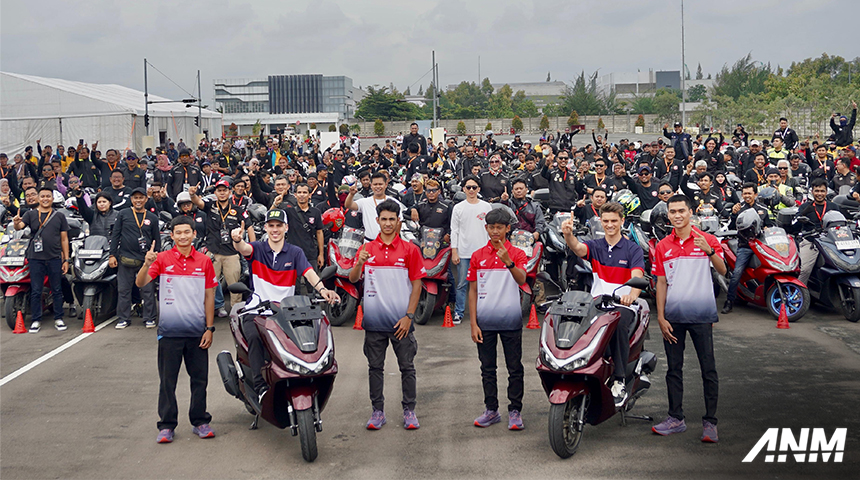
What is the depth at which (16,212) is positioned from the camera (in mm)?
12383

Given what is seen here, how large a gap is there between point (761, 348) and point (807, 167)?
30.6ft

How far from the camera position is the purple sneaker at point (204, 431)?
6.63 metres

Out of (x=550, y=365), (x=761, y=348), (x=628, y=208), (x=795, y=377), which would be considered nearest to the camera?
(x=550, y=365)

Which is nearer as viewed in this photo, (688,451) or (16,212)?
(688,451)

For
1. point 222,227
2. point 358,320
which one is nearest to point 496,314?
point 358,320

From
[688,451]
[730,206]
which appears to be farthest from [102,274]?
[730,206]

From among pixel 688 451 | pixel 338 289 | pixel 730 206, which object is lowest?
pixel 688 451

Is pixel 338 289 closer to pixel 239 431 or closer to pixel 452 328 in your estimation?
pixel 452 328

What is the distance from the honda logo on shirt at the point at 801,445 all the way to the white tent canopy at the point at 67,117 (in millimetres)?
34773

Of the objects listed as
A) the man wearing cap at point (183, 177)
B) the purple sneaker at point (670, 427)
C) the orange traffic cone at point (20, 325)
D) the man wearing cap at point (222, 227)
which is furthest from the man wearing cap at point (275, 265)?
the man wearing cap at point (183, 177)

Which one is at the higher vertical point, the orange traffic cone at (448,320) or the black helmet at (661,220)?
the black helmet at (661,220)

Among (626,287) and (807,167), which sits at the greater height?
(807,167)

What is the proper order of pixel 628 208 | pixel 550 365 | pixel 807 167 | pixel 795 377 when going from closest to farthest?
pixel 550 365 → pixel 795 377 → pixel 628 208 → pixel 807 167

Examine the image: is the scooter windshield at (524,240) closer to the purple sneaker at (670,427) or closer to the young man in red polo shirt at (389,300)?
the young man in red polo shirt at (389,300)
